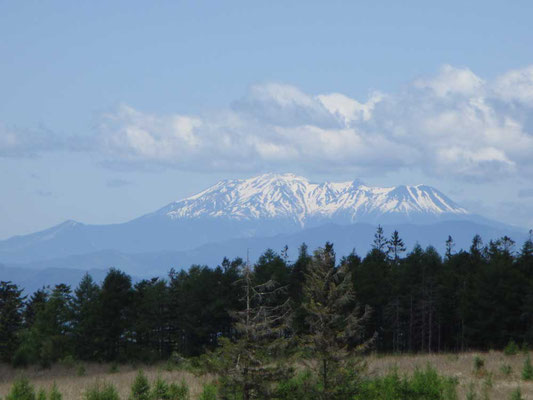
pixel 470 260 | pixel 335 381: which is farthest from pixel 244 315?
pixel 470 260

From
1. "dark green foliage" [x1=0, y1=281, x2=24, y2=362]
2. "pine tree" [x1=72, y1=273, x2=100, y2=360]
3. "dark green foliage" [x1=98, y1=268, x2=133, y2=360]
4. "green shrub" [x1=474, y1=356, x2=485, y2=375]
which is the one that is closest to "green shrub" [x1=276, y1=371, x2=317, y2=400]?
"green shrub" [x1=474, y1=356, x2=485, y2=375]

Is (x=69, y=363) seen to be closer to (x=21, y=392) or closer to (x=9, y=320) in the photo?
(x=9, y=320)

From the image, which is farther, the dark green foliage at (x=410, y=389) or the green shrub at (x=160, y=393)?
the green shrub at (x=160, y=393)

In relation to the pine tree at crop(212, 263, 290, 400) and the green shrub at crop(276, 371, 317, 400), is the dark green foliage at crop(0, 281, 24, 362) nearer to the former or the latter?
the green shrub at crop(276, 371, 317, 400)

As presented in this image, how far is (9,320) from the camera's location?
8175 cm

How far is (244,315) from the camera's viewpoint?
22.6 meters

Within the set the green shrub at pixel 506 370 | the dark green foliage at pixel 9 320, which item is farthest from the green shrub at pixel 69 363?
the green shrub at pixel 506 370

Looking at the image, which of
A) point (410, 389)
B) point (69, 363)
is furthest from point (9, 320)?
point (410, 389)

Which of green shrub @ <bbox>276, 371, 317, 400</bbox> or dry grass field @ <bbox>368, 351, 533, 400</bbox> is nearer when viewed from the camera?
green shrub @ <bbox>276, 371, 317, 400</bbox>

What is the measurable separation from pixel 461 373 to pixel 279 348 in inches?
637

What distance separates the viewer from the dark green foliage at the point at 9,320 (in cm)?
6844

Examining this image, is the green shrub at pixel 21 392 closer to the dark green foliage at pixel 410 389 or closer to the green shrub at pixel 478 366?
the dark green foliage at pixel 410 389

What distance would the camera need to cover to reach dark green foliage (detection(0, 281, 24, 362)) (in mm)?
68438

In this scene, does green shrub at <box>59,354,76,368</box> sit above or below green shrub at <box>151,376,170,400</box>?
below
